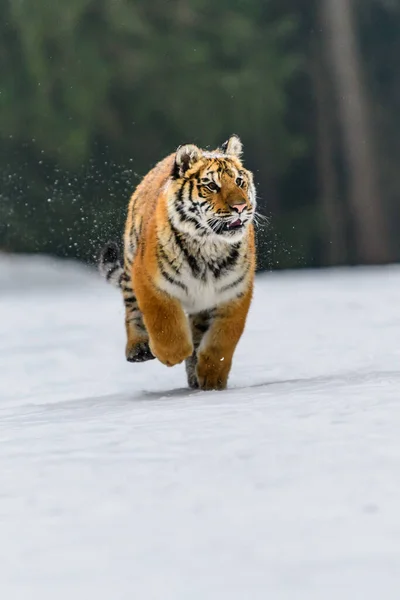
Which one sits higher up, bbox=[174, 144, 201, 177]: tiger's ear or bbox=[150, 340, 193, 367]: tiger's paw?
bbox=[174, 144, 201, 177]: tiger's ear

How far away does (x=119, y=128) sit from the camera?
20.3 meters

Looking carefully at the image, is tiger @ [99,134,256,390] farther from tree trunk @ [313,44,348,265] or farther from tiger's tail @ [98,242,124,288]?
tree trunk @ [313,44,348,265]

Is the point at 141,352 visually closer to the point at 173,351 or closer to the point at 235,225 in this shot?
the point at 173,351

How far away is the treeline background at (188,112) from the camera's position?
19.5 m

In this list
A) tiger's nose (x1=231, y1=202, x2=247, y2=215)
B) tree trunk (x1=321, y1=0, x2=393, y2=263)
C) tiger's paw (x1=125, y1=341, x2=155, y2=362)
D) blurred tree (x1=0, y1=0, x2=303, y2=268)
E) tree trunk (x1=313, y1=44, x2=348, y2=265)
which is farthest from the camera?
tree trunk (x1=313, y1=44, x2=348, y2=265)

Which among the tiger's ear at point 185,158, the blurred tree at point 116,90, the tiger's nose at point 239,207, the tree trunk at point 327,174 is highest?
the tiger's ear at point 185,158

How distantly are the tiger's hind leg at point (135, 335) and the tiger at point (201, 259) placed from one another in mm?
613

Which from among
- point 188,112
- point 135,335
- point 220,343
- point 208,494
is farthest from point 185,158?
point 188,112

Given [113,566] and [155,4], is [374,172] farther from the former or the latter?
[113,566]

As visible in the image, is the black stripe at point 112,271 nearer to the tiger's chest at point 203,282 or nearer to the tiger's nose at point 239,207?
the tiger's chest at point 203,282

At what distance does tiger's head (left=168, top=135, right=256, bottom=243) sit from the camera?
5.78m

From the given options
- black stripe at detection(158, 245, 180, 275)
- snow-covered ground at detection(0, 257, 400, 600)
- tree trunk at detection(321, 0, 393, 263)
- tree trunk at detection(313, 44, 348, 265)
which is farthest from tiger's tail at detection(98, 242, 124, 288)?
tree trunk at detection(313, 44, 348, 265)

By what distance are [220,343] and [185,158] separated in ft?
2.92

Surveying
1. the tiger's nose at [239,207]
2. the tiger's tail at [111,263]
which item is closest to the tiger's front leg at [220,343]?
the tiger's nose at [239,207]
